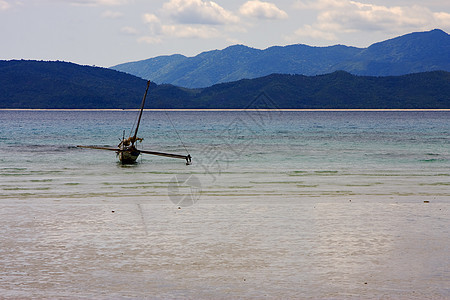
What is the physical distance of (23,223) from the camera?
57.7ft

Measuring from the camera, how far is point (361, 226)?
16922 millimetres

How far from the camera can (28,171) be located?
37500 millimetres

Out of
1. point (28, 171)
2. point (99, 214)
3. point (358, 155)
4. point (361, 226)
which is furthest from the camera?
point (358, 155)

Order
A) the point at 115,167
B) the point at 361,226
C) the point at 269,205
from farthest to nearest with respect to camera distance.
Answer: the point at 115,167 < the point at 269,205 < the point at 361,226

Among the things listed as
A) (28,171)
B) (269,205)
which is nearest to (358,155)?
(28,171)

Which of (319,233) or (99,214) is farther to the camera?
(99,214)

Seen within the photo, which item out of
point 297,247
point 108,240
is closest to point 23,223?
point 108,240

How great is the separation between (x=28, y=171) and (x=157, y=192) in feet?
48.9

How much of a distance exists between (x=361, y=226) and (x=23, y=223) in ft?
33.0

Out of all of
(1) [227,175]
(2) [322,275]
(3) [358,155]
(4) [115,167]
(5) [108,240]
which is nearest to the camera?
(2) [322,275]

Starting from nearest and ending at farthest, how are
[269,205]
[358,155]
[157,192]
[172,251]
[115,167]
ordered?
[172,251] < [269,205] < [157,192] < [115,167] < [358,155]

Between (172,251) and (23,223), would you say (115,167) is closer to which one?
(23,223)

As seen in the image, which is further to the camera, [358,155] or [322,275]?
[358,155]

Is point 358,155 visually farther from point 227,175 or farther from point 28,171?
point 28,171
